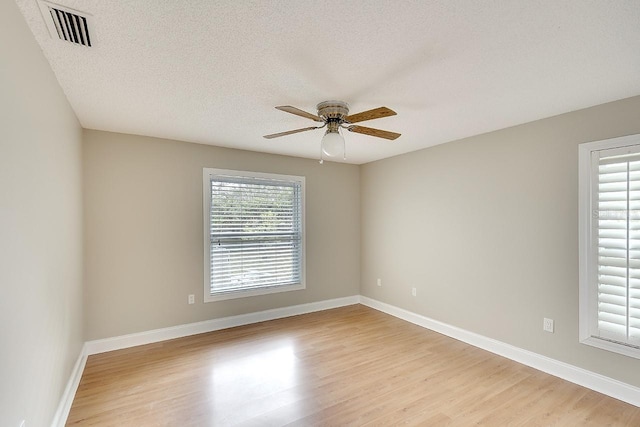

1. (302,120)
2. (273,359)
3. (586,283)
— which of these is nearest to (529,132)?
(586,283)

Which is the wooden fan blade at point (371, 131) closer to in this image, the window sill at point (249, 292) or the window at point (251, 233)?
the window at point (251, 233)

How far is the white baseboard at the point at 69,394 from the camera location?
2048 millimetres

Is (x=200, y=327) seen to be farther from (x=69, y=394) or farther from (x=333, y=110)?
(x=333, y=110)

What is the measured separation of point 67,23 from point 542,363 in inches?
173

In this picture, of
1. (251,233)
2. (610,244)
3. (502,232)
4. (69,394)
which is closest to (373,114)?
(502,232)

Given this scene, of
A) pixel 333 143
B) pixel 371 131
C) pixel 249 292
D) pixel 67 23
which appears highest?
pixel 67 23

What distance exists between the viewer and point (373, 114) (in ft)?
7.11

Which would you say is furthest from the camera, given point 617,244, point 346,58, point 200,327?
point 200,327

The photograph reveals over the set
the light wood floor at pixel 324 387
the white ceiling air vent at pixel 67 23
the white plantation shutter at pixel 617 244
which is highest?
the white ceiling air vent at pixel 67 23

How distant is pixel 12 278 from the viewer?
4.37ft

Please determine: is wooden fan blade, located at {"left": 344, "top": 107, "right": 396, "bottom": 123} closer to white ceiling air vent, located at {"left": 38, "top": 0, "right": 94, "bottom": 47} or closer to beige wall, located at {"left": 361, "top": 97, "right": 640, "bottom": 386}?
white ceiling air vent, located at {"left": 38, "top": 0, "right": 94, "bottom": 47}

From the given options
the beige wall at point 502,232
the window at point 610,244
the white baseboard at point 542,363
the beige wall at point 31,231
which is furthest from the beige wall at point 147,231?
the window at point 610,244

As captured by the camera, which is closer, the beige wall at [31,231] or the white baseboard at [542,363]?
the beige wall at [31,231]

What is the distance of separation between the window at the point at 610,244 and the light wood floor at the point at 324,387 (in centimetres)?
55
